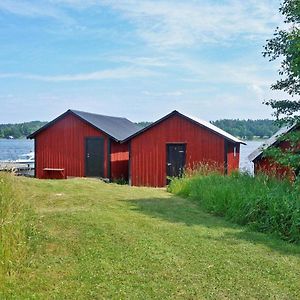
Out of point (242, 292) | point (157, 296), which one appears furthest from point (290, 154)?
point (157, 296)

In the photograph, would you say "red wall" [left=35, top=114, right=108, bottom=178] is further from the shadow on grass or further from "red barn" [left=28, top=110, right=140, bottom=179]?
the shadow on grass

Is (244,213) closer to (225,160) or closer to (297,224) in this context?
(297,224)

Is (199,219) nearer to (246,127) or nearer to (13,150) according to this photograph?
(246,127)

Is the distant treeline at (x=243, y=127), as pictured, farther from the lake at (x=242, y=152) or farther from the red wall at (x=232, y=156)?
the red wall at (x=232, y=156)

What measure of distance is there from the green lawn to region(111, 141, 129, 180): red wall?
38.6 feet

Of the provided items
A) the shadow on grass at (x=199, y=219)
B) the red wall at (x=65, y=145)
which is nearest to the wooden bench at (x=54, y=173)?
the red wall at (x=65, y=145)

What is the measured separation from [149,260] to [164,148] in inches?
522

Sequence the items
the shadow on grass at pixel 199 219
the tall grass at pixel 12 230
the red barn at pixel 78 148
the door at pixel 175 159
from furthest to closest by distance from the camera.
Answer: the red barn at pixel 78 148 < the door at pixel 175 159 < the shadow on grass at pixel 199 219 < the tall grass at pixel 12 230

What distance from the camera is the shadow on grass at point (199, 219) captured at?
6.20 meters

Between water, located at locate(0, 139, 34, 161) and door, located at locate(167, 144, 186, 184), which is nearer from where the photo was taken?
door, located at locate(167, 144, 186, 184)

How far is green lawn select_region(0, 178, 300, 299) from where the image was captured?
425 centimetres

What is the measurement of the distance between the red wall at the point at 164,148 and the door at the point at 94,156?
1.67 meters

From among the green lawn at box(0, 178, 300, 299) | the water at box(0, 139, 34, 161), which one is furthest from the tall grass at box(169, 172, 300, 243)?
the water at box(0, 139, 34, 161)

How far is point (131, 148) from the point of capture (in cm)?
1878
